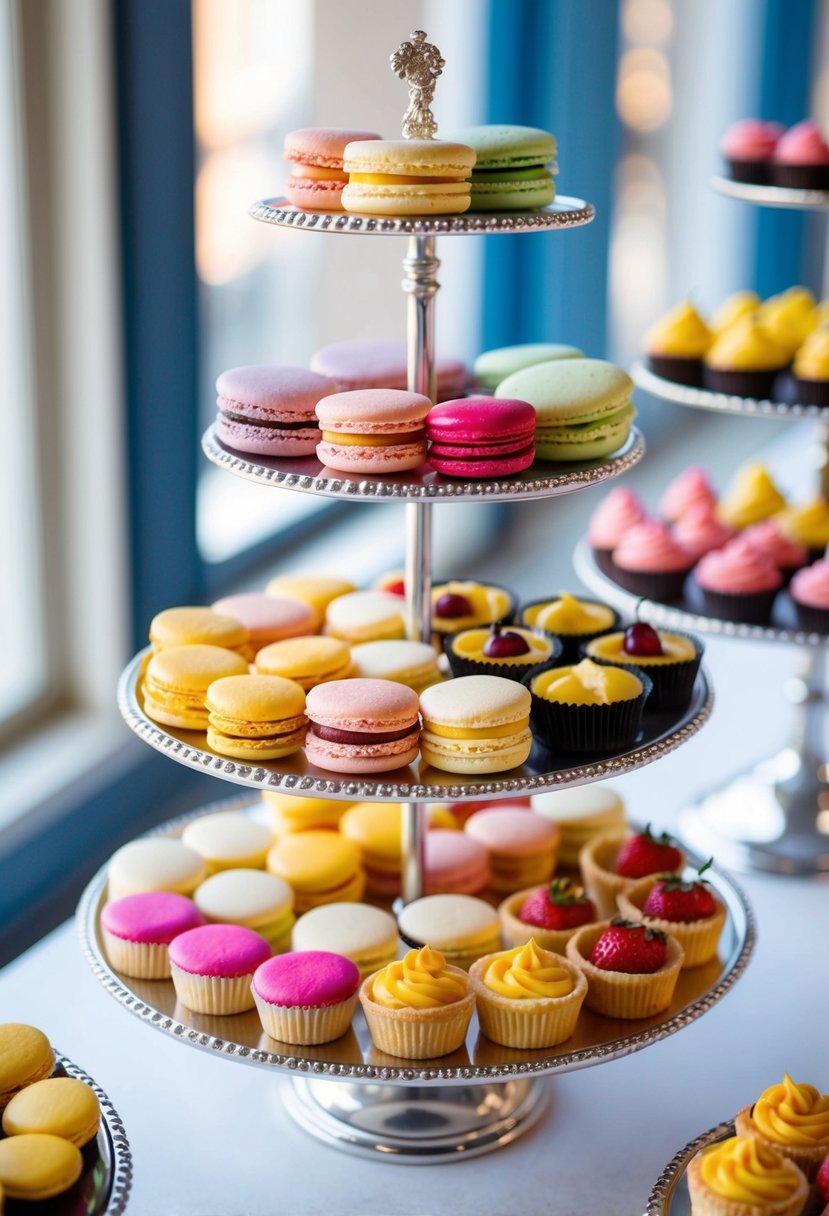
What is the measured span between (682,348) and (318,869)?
97 centimetres

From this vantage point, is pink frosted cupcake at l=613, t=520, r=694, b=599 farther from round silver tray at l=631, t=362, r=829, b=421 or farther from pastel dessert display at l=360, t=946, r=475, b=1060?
pastel dessert display at l=360, t=946, r=475, b=1060

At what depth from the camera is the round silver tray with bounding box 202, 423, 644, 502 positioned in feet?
4.13

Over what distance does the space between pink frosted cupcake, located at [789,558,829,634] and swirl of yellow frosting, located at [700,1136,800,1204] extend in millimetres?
887

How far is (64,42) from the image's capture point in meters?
1.90

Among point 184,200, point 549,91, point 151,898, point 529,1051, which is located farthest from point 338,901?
point 549,91

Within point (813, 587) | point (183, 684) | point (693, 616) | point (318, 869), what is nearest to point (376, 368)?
point (183, 684)

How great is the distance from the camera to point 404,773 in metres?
1.34

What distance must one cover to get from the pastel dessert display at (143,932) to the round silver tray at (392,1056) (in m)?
0.01

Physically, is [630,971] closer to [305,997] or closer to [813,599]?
[305,997]

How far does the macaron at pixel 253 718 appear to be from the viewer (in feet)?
4.34

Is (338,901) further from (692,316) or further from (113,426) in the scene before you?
(692,316)

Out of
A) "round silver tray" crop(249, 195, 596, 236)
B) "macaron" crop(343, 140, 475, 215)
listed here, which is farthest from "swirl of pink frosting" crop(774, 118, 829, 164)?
"macaron" crop(343, 140, 475, 215)

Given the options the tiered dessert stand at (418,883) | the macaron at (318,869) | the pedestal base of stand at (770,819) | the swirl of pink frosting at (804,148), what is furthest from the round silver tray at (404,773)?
the swirl of pink frosting at (804,148)

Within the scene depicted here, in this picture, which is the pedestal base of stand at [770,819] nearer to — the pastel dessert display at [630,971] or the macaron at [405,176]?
the pastel dessert display at [630,971]
